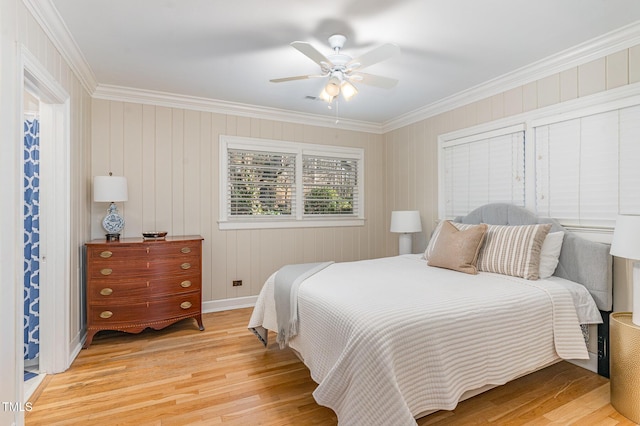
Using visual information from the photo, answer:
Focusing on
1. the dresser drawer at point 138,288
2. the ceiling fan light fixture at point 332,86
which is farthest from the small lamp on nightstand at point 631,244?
the dresser drawer at point 138,288

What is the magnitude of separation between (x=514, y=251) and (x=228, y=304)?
3.18 metres

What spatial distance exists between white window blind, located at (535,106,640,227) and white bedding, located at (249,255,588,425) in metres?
0.76

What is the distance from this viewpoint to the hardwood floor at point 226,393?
6.51 feet

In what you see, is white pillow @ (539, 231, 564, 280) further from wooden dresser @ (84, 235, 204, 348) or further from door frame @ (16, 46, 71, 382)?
door frame @ (16, 46, 71, 382)

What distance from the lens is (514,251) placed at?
2.66 m

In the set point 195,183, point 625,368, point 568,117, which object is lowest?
point 625,368

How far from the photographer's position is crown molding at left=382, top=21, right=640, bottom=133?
2.43 meters

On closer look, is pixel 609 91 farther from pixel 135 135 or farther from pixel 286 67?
pixel 135 135

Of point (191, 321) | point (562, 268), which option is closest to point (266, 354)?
point (191, 321)

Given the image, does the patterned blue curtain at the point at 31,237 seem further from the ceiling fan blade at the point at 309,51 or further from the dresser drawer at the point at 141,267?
the ceiling fan blade at the point at 309,51

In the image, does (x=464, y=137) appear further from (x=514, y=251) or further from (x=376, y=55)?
(x=376, y=55)

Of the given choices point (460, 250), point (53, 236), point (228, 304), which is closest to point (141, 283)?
point (53, 236)

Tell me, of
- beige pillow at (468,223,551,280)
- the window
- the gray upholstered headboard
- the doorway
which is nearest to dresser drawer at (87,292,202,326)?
the doorway

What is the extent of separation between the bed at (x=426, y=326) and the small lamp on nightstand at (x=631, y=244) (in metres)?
0.37
